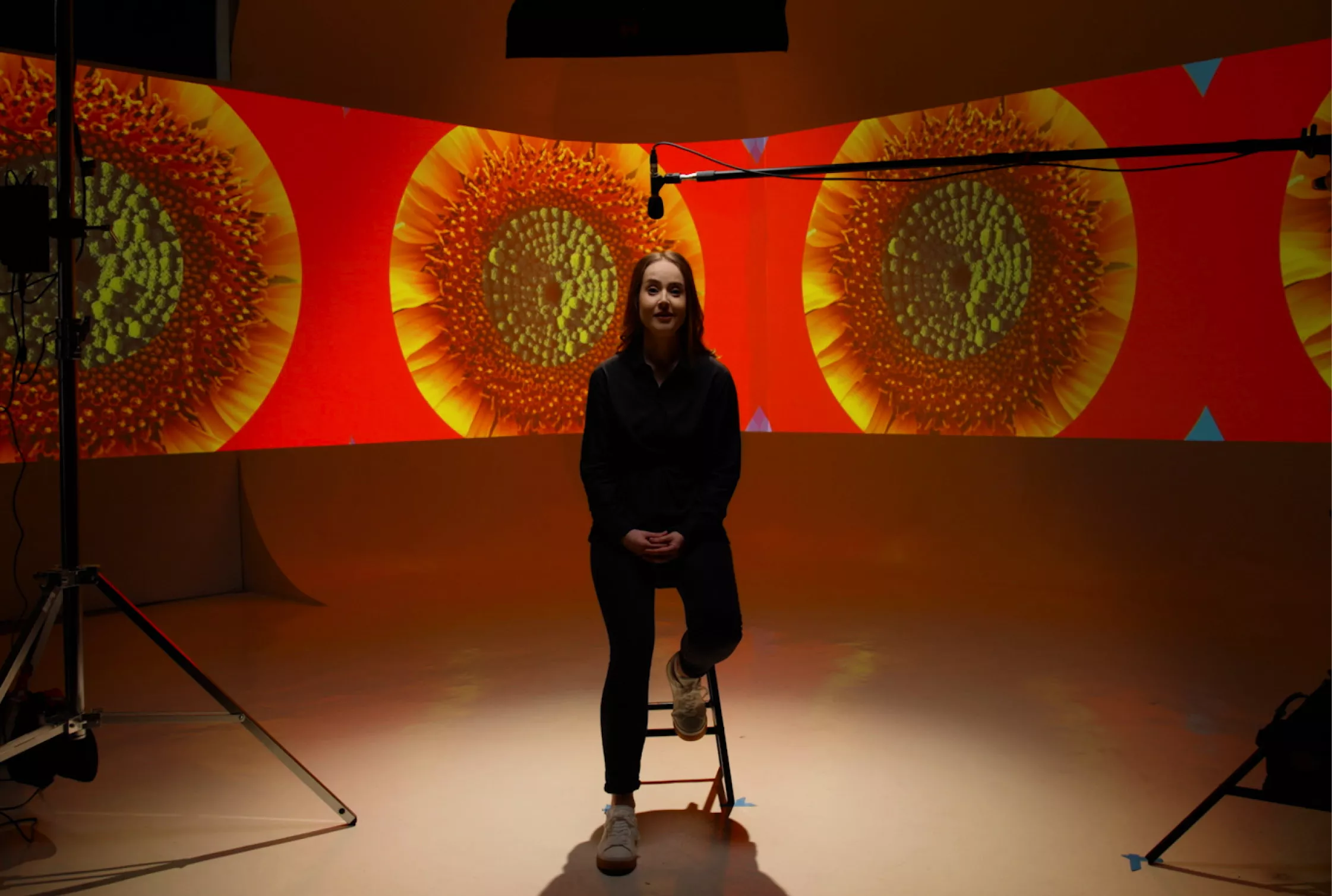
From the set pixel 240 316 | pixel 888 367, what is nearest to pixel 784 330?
pixel 888 367

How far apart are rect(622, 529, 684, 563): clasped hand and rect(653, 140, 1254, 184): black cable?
85 centimetres

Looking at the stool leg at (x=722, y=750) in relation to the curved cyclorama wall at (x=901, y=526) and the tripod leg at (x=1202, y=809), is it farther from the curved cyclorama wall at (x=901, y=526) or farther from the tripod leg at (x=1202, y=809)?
the curved cyclorama wall at (x=901, y=526)

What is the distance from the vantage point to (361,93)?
15.4 ft

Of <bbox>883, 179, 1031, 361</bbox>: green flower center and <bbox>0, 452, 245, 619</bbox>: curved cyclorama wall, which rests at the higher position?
<bbox>883, 179, 1031, 361</bbox>: green flower center

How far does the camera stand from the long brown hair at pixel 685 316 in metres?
2.16

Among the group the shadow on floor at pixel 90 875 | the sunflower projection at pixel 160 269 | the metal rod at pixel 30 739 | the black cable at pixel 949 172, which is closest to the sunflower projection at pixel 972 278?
the black cable at pixel 949 172

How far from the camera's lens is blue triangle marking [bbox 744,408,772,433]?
5.42 m

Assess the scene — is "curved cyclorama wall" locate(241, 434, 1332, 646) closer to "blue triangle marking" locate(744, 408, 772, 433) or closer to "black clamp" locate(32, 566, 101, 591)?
"blue triangle marking" locate(744, 408, 772, 433)

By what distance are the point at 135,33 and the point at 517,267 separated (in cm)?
184

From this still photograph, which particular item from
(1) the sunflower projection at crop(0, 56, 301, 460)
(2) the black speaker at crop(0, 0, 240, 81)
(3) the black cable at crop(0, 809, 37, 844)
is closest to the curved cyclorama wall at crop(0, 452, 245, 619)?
(1) the sunflower projection at crop(0, 56, 301, 460)

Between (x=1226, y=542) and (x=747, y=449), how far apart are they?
87.7 inches

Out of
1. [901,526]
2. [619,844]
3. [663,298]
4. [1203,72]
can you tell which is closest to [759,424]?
[901,526]

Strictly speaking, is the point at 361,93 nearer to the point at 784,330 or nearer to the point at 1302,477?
the point at 784,330

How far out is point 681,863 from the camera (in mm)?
2000
